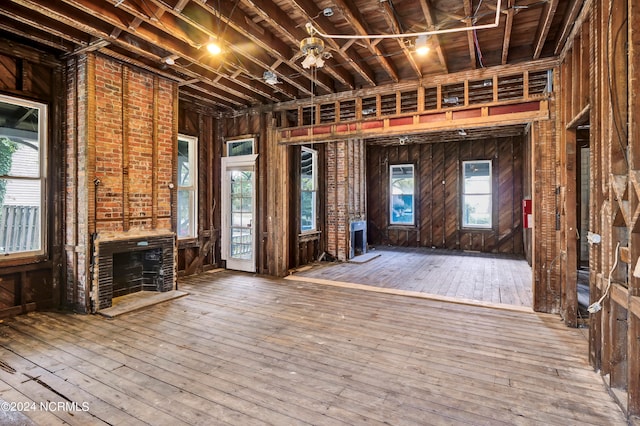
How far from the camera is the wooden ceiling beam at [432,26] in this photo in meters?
3.23

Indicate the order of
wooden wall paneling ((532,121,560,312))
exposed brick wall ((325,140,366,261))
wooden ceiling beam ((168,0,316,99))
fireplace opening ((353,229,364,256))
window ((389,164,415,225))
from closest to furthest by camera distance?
1. wooden ceiling beam ((168,0,316,99))
2. wooden wall paneling ((532,121,560,312))
3. exposed brick wall ((325,140,366,261))
4. fireplace opening ((353,229,364,256))
5. window ((389,164,415,225))

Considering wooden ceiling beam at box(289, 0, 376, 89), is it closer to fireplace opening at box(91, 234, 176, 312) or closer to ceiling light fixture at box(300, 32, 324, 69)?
ceiling light fixture at box(300, 32, 324, 69)

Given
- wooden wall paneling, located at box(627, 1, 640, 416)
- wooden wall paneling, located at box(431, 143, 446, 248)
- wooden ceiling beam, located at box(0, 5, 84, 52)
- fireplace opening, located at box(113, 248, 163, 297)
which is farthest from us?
wooden wall paneling, located at box(431, 143, 446, 248)

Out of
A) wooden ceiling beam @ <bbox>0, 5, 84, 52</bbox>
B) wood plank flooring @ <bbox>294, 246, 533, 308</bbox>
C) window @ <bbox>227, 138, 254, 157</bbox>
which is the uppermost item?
wooden ceiling beam @ <bbox>0, 5, 84, 52</bbox>

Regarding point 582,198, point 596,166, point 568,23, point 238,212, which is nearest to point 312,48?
point 568,23

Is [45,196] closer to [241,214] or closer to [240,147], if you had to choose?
[241,214]

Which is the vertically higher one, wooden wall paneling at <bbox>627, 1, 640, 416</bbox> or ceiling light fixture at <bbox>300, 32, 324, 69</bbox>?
ceiling light fixture at <bbox>300, 32, 324, 69</bbox>

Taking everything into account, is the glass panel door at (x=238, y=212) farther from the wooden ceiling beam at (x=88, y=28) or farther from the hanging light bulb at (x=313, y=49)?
the hanging light bulb at (x=313, y=49)

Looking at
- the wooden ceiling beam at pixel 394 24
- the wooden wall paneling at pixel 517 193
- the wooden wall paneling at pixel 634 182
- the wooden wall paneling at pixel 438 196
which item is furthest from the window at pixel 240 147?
the wooden wall paneling at pixel 517 193

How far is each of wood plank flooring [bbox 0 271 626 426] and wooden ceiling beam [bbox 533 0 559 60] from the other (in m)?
3.32

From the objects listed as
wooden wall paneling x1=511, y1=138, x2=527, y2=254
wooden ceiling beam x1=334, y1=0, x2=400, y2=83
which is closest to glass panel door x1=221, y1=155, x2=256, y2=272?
wooden ceiling beam x1=334, y1=0, x2=400, y2=83

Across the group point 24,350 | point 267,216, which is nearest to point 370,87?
point 267,216

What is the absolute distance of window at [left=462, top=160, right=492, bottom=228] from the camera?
974cm

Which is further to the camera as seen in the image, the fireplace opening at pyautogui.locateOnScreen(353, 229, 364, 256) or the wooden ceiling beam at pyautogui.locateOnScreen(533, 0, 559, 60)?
the fireplace opening at pyautogui.locateOnScreen(353, 229, 364, 256)
